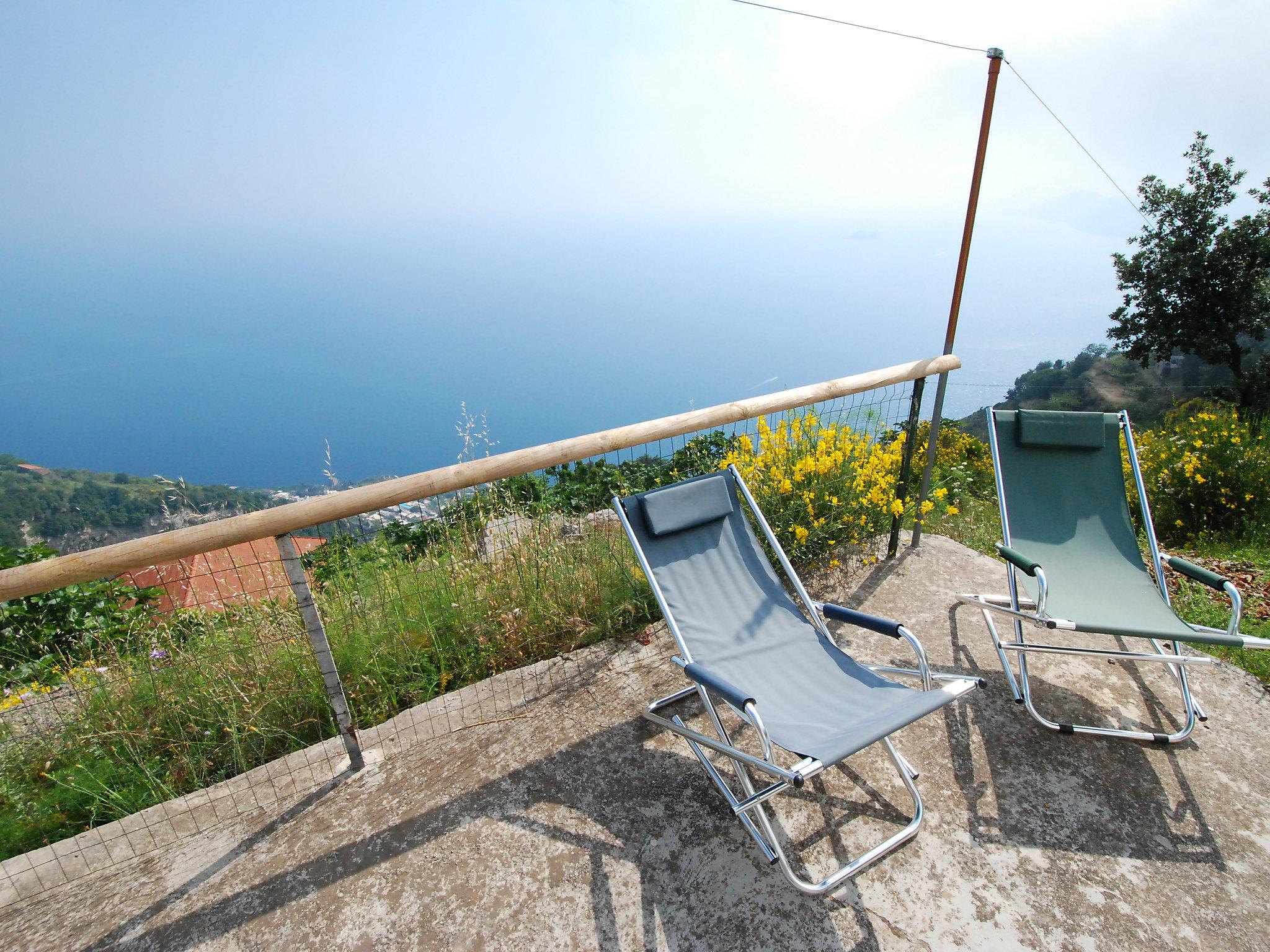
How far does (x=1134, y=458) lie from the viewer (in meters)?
3.21

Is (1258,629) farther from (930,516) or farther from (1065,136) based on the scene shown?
(1065,136)

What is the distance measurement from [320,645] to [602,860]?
1.22 metres

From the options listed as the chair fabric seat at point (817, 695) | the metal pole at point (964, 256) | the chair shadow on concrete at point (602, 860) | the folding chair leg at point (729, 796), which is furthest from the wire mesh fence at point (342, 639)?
the chair fabric seat at point (817, 695)

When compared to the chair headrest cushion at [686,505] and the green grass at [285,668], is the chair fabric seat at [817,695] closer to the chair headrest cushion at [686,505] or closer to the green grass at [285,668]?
the chair headrest cushion at [686,505]

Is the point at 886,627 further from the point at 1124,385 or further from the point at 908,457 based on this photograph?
the point at 1124,385

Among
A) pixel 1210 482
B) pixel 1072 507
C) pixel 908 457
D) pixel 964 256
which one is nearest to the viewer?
pixel 1072 507

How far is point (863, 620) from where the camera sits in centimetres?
237

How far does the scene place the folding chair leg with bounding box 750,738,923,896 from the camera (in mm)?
1833

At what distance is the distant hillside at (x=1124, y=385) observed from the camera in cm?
1725

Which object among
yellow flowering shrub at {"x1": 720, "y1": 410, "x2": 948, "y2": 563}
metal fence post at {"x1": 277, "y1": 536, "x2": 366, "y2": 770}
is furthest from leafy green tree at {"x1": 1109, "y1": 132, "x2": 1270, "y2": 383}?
metal fence post at {"x1": 277, "y1": 536, "x2": 366, "y2": 770}

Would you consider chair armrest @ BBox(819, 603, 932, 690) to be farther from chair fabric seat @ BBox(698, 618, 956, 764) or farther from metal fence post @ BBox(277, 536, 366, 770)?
metal fence post @ BBox(277, 536, 366, 770)

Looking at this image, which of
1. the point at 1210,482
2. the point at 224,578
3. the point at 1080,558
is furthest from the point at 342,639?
the point at 1210,482

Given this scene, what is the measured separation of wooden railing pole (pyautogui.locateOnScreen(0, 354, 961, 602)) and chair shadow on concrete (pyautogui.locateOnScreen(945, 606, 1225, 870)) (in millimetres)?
1606

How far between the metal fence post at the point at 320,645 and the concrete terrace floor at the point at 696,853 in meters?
0.15
